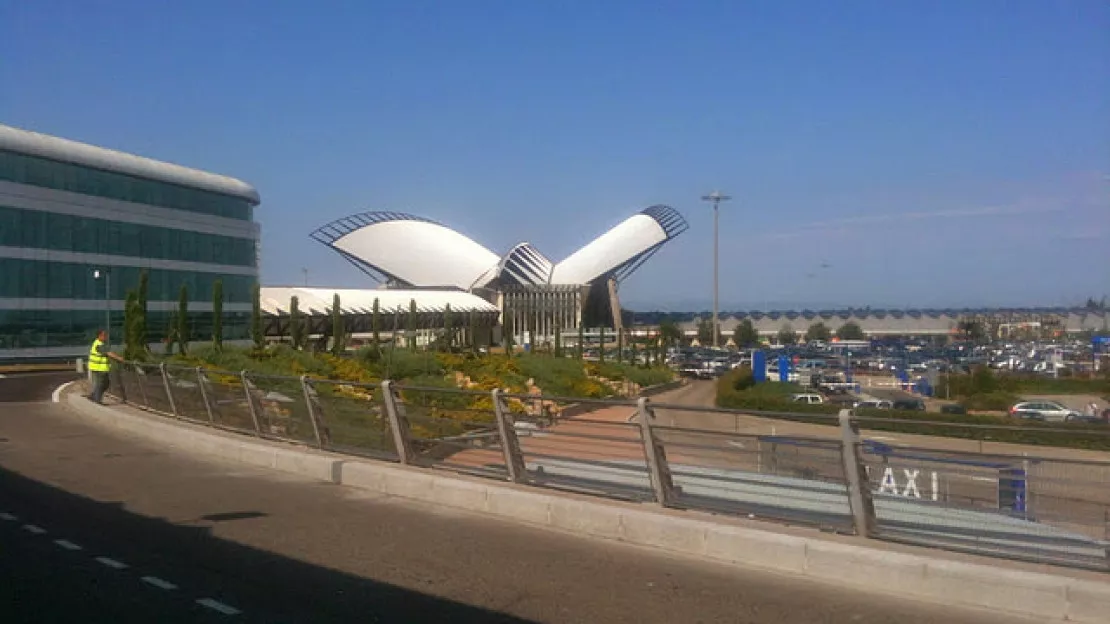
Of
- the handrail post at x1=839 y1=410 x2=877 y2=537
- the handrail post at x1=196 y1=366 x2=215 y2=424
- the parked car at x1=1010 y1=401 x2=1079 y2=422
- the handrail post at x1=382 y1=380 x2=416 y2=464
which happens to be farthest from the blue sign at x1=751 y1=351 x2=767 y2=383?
the handrail post at x1=839 y1=410 x2=877 y2=537

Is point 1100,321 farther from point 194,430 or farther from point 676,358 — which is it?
point 194,430

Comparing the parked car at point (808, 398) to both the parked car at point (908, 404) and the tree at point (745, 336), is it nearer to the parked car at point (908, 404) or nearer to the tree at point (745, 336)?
the parked car at point (908, 404)

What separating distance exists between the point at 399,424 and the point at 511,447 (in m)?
Result: 1.98

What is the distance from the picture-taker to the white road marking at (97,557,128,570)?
28.1 feet

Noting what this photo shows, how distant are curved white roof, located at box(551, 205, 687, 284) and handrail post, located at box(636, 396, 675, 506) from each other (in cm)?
10050

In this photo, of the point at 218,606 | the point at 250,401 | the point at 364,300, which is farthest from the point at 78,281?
the point at 218,606

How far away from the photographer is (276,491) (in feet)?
41.5

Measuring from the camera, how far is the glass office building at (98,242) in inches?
2179

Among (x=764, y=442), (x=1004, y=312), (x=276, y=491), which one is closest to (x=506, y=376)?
(x=276, y=491)

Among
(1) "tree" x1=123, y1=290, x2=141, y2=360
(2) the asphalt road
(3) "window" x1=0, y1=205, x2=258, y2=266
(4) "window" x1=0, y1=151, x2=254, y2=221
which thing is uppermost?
(4) "window" x1=0, y1=151, x2=254, y2=221

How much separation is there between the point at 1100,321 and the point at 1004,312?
27484mm

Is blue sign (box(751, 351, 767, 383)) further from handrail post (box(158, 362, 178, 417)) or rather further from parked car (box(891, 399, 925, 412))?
handrail post (box(158, 362, 178, 417))

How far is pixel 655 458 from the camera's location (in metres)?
9.69

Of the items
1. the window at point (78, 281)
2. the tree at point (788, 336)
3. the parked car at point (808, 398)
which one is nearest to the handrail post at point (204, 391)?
the parked car at point (808, 398)
